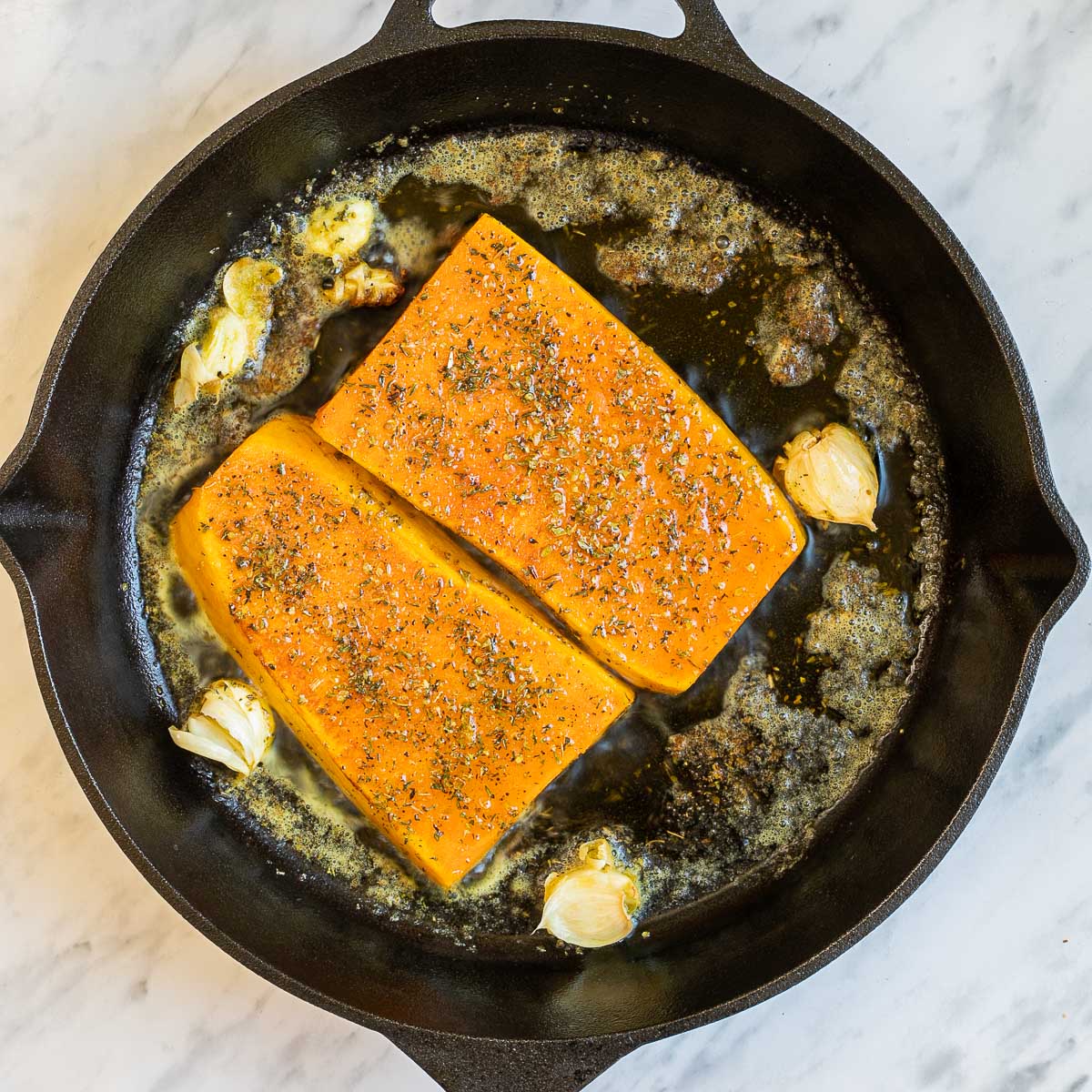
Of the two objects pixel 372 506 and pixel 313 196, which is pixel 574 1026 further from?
pixel 313 196

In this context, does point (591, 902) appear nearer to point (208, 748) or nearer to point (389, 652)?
point (389, 652)

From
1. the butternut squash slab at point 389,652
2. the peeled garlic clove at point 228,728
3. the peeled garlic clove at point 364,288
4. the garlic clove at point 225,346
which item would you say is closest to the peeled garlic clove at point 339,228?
the peeled garlic clove at point 364,288

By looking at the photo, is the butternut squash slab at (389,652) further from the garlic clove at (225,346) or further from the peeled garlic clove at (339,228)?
the peeled garlic clove at (339,228)

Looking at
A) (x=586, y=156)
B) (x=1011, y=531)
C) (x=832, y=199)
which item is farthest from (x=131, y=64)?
(x=1011, y=531)

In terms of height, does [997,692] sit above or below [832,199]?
below

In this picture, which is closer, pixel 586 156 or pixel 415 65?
pixel 415 65

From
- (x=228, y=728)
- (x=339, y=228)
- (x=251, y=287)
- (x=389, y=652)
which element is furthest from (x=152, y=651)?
(x=339, y=228)
